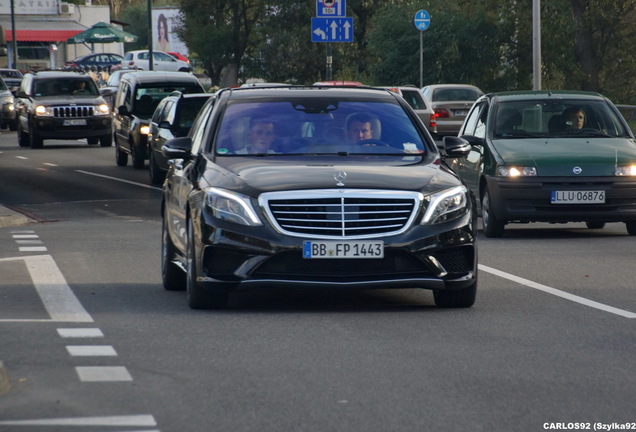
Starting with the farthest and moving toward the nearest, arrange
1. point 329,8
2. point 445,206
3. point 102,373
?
point 329,8
point 445,206
point 102,373

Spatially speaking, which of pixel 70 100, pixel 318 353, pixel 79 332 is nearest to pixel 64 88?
pixel 70 100

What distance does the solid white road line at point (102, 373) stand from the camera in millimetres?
7773

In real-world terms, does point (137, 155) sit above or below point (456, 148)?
below

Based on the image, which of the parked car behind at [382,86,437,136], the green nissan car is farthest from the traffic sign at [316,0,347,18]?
the green nissan car

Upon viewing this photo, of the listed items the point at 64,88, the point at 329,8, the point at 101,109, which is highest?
the point at 329,8

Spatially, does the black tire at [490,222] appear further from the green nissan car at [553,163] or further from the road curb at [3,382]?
the road curb at [3,382]

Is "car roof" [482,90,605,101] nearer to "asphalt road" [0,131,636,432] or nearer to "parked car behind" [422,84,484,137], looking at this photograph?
"asphalt road" [0,131,636,432]

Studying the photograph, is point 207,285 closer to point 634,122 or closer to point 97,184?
point 97,184

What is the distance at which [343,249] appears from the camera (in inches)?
404

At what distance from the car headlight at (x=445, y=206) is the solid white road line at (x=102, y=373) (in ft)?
9.50

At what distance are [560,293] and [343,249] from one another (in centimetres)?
226

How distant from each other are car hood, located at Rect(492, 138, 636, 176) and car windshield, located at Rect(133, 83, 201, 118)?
1460cm

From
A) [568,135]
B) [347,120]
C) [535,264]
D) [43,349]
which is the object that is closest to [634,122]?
[568,135]

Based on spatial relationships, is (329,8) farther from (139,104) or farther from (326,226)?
(326,226)
